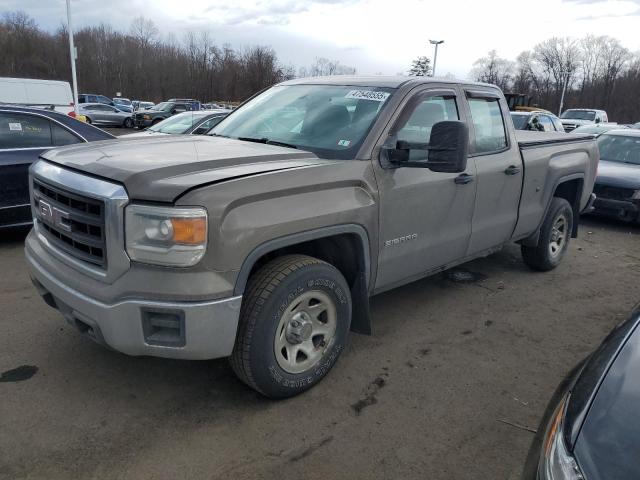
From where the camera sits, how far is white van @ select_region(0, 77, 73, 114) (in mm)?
15469

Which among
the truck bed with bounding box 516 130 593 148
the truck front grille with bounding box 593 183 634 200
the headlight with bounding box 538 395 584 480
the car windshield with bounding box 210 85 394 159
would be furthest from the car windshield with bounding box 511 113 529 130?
the headlight with bounding box 538 395 584 480

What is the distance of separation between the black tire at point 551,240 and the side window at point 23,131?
5714 mm

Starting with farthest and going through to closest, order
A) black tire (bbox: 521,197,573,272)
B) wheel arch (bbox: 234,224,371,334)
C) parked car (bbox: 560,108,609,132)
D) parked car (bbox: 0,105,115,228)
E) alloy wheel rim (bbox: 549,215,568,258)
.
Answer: parked car (bbox: 560,108,609,132)
alloy wheel rim (bbox: 549,215,568,258)
parked car (bbox: 0,105,115,228)
black tire (bbox: 521,197,573,272)
wheel arch (bbox: 234,224,371,334)

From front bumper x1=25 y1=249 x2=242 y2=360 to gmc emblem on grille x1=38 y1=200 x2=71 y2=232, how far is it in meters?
0.44

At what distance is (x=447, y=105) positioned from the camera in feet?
13.4

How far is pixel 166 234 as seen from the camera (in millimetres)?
2479

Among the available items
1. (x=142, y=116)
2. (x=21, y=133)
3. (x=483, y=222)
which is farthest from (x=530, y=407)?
(x=142, y=116)

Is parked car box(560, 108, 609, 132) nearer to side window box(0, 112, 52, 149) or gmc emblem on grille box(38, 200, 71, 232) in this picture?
side window box(0, 112, 52, 149)

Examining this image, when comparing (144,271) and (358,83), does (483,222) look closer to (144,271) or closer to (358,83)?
(358,83)

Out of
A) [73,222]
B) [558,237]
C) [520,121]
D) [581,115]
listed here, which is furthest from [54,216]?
[581,115]

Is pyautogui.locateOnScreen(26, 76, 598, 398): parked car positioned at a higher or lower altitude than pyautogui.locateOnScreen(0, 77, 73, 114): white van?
lower

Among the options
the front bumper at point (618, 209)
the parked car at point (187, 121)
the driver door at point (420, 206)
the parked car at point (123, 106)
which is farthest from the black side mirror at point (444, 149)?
the parked car at point (123, 106)

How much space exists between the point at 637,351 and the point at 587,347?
238 centimetres

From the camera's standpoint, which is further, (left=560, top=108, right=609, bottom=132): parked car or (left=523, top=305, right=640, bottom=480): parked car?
(left=560, top=108, right=609, bottom=132): parked car
